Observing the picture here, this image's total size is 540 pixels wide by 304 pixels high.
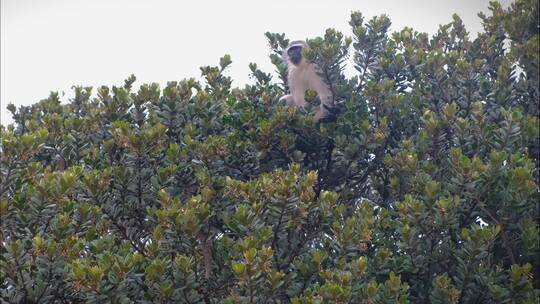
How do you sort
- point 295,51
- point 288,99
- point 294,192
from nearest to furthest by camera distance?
1. point 294,192
2. point 288,99
3. point 295,51

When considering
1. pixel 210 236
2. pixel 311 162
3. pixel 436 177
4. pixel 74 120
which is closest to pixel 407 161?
pixel 436 177

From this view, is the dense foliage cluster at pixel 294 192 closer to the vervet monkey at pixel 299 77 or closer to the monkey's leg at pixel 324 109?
the monkey's leg at pixel 324 109

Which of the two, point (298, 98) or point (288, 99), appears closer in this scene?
point (288, 99)

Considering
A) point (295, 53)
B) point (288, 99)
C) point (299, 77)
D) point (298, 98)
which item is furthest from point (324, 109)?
point (295, 53)

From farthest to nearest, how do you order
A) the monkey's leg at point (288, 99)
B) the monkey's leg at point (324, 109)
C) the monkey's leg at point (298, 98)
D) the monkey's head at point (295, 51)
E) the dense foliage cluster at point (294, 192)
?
the monkey's head at point (295, 51) < the monkey's leg at point (298, 98) < the monkey's leg at point (288, 99) < the monkey's leg at point (324, 109) < the dense foliage cluster at point (294, 192)

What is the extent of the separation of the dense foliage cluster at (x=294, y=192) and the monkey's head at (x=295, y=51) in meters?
2.12

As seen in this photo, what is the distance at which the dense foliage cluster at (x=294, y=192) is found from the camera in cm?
714

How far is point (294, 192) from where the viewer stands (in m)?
7.78

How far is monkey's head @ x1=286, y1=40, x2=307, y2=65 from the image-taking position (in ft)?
45.3

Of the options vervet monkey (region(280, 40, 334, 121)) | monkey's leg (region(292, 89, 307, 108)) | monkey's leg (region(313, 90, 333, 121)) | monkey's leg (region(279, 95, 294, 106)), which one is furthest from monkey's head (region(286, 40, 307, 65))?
monkey's leg (region(313, 90, 333, 121))

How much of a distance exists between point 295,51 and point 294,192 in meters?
6.56

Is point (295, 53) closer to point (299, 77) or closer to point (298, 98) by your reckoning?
point (299, 77)

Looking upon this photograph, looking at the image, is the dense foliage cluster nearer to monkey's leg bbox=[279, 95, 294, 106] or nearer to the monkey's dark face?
monkey's leg bbox=[279, 95, 294, 106]

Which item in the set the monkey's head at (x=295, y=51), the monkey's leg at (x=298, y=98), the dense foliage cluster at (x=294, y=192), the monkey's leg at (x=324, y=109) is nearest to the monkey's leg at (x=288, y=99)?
the monkey's leg at (x=298, y=98)
